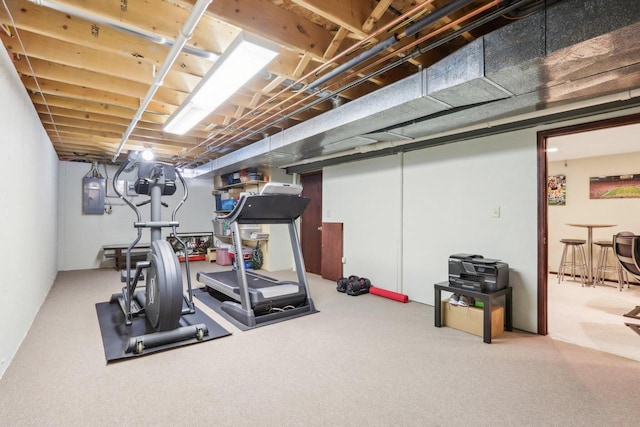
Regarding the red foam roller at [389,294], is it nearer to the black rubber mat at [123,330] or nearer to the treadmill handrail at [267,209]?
the treadmill handrail at [267,209]

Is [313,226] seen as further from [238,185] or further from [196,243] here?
[196,243]

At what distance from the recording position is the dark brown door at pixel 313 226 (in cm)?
663

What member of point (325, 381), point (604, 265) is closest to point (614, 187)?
point (604, 265)

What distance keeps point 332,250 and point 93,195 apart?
224 inches

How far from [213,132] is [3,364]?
357 cm

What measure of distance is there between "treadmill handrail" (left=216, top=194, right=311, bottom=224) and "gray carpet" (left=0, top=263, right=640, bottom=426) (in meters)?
1.33

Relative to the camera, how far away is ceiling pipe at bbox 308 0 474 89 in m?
1.90

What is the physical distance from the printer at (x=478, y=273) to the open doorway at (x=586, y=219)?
43 cm

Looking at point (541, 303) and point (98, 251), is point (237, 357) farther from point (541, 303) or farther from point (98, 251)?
point (98, 251)

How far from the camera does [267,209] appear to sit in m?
3.96

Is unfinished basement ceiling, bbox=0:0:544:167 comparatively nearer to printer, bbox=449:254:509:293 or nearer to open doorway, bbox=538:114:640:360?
open doorway, bbox=538:114:640:360

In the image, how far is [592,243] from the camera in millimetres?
5918

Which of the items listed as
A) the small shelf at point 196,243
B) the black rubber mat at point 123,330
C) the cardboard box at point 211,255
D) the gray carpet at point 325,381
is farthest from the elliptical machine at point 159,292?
the small shelf at point 196,243

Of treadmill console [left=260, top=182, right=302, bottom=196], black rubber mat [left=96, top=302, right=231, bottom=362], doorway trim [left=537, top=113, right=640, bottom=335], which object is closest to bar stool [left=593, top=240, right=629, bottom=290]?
doorway trim [left=537, top=113, right=640, bottom=335]
